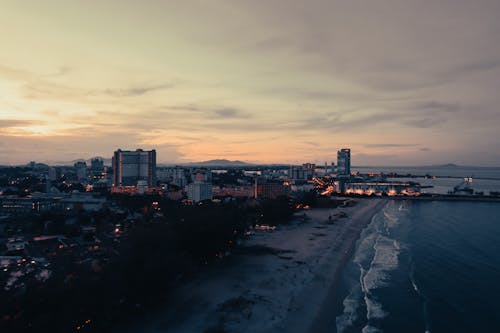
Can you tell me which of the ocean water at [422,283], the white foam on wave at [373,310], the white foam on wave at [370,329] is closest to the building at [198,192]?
the ocean water at [422,283]

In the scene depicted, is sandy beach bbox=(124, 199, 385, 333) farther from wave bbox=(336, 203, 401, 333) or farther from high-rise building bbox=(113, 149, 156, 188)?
high-rise building bbox=(113, 149, 156, 188)

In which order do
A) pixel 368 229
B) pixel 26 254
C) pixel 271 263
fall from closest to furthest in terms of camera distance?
pixel 26 254 → pixel 271 263 → pixel 368 229

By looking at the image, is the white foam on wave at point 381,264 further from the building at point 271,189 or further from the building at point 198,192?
the building at point 271,189

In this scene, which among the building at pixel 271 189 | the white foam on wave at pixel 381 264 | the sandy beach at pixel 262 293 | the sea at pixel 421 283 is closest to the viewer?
the sandy beach at pixel 262 293

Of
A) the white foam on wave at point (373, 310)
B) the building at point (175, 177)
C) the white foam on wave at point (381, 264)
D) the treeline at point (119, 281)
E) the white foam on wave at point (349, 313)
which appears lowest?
the white foam on wave at point (349, 313)

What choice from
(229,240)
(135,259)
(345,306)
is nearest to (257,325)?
(345,306)

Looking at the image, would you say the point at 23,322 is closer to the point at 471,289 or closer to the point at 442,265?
the point at 471,289

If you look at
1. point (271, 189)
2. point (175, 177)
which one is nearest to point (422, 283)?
point (271, 189)
